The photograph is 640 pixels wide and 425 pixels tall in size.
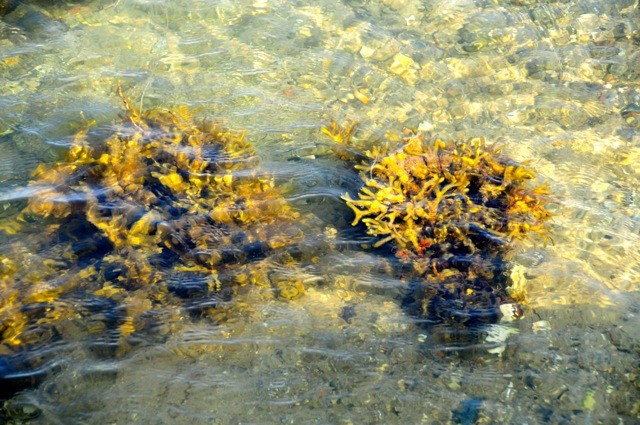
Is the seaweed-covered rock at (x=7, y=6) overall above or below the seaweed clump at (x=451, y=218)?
above

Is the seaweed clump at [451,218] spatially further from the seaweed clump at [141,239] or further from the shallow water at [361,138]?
the seaweed clump at [141,239]

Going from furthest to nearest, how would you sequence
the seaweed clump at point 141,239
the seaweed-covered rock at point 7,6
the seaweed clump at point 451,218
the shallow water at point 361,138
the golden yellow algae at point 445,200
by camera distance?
the seaweed-covered rock at point 7,6, the golden yellow algae at point 445,200, the seaweed clump at point 451,218, the seaweed clump at point 141,239, the shallow water at point 361,138

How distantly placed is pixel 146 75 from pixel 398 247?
135 inches

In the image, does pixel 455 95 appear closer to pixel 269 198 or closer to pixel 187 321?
pixel 269 198

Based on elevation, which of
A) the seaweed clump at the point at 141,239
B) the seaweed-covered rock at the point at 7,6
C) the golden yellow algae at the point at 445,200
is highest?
the seaweed-covered rock at the point at 7,6

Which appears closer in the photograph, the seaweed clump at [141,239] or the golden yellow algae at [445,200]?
the seaweed clump at [141,239]

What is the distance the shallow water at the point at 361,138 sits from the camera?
10.8 feet

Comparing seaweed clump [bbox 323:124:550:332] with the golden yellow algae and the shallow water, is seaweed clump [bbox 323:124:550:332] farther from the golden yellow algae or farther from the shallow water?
the shallow water

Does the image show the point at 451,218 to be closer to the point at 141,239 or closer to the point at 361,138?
the point at 361,138

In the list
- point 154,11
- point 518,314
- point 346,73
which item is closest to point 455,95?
point 346,73

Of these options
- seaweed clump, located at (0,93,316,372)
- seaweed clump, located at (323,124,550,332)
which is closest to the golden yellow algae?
seaweed clump, located at (323,124,550,332)

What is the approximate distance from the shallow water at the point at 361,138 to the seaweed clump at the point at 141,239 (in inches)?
8.3

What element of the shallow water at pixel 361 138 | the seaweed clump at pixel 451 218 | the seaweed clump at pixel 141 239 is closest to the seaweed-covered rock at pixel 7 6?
the shallow water at pixel 361 138

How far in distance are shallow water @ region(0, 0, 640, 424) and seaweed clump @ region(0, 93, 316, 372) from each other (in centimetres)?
21
